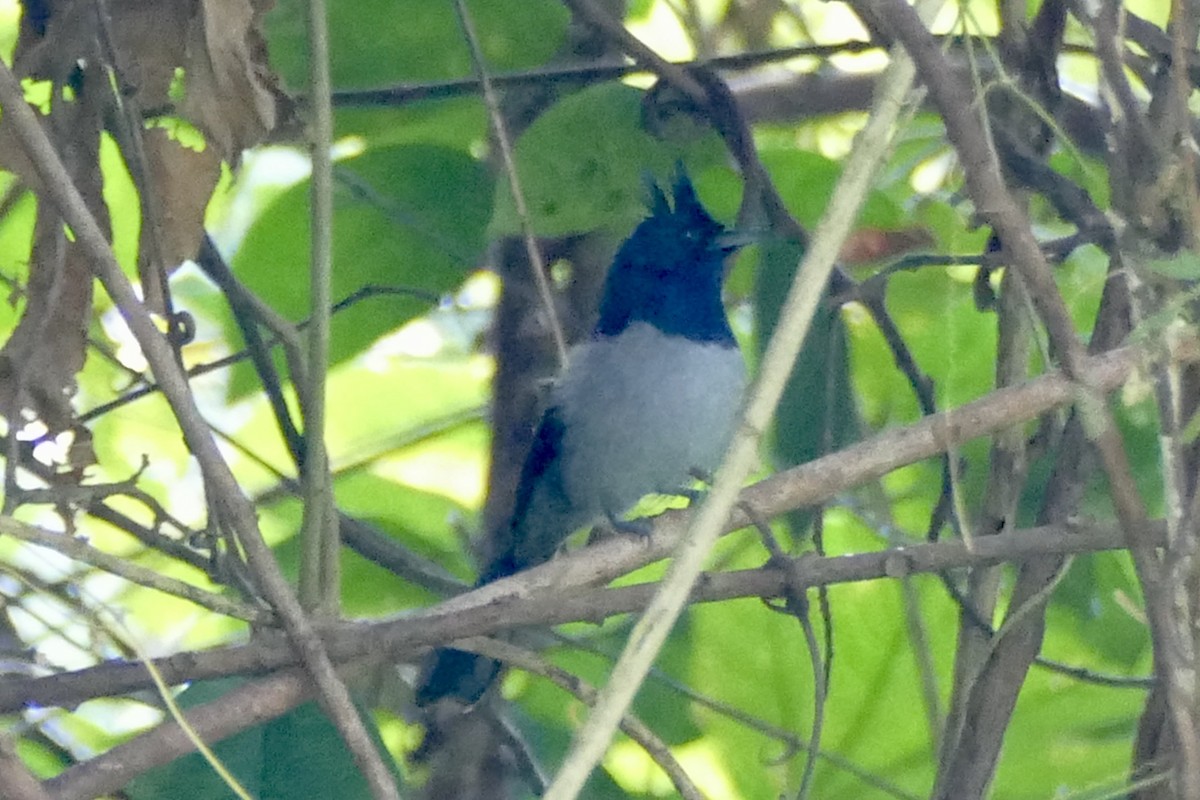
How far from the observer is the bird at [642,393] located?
126 inches

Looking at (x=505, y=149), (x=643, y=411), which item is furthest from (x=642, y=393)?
(x=505, y=149)

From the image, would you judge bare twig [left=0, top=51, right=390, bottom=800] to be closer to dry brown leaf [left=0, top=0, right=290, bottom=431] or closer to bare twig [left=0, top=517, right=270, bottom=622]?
bare twig [left=0, top=517, right=270, bottom=622]

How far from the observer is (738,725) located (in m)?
2.46

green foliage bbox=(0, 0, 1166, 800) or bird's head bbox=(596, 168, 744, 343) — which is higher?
bird's head bbox=(596, 168, 744, 343)

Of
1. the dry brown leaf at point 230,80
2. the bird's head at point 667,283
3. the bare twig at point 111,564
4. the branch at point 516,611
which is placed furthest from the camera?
the bird's head at point 667,283

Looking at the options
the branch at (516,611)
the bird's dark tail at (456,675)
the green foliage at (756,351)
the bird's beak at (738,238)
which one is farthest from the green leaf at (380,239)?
the branch at (516,611)

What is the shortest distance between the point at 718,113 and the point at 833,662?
91 centimetres

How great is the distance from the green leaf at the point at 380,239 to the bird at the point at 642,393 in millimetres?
588

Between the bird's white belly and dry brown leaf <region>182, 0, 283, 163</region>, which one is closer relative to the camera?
dry brown leaf <region>182, 0, 283, 163</region>

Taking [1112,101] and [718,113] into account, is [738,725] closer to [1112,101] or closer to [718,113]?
[718,113]

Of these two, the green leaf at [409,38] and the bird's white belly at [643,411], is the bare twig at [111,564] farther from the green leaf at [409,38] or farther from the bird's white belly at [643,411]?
the bird's white belly at [643,411]

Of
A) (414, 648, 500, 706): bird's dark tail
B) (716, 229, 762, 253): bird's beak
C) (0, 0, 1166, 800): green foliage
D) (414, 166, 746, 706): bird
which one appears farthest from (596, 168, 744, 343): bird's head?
(414, 648, 500, 706): bird's dark tail

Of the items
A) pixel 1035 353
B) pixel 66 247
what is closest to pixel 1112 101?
pixel 1035 353

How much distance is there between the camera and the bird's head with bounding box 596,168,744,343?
10.9ft
